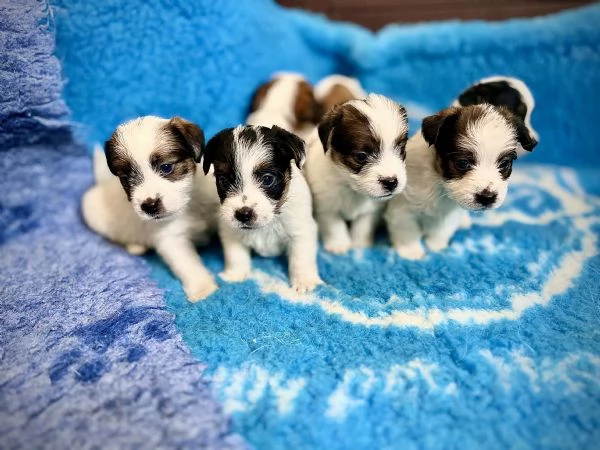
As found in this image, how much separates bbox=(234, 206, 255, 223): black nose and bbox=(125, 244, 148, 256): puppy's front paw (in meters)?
1.08

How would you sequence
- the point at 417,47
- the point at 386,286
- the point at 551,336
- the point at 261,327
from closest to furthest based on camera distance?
the point at 551,336 → the point at 261,327 → the point at 386,286 → the point at 417,47

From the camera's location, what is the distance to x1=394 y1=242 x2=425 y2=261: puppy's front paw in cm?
317

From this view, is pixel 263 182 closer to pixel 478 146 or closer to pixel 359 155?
pixel 359 155

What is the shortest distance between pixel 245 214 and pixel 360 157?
2.44 feet

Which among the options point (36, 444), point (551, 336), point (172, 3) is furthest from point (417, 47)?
point (36, 444)

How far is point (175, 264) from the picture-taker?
300 cm

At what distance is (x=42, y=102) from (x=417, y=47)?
2.99m

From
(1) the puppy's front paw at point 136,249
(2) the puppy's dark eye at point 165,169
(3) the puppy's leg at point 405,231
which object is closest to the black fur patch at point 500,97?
(3) the puppy's leg at point 405,231

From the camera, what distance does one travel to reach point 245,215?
2.52 metres

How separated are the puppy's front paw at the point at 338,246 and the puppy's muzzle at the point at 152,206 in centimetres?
120

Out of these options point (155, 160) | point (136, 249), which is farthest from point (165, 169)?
Answer: point (136, 249)

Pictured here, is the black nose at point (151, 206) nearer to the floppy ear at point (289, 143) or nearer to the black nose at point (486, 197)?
the floppy ear at point (289, 143)

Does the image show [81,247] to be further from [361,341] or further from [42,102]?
[361,341]

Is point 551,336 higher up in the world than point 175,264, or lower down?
higher up
